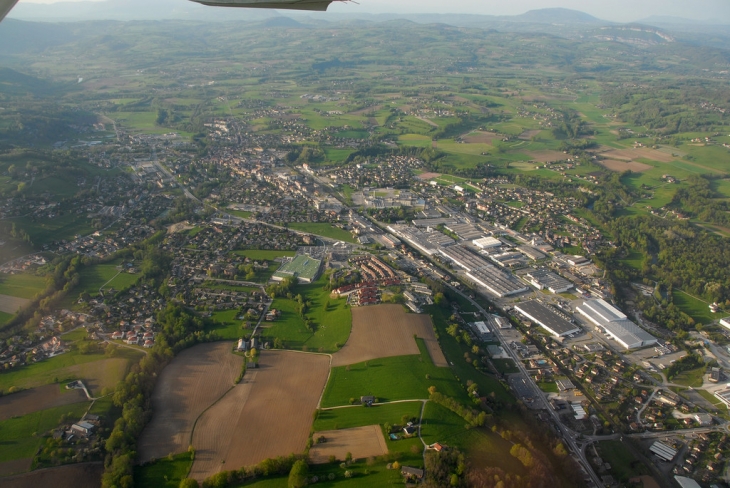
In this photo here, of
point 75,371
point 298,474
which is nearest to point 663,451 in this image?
point 298,474

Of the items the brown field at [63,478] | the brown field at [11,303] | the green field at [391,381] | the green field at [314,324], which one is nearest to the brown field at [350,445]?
the green field at [391,381]

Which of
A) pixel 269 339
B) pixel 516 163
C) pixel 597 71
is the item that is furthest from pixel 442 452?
pixel 597 71

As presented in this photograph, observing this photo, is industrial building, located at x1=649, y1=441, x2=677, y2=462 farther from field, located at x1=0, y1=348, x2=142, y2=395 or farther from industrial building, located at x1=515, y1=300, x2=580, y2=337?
field, located at x1=0, y1=348, x2=142, y2=395

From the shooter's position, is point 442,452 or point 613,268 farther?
point 613,268

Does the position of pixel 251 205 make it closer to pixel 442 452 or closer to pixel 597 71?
pixel 442 452

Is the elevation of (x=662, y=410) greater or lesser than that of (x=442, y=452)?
lesser

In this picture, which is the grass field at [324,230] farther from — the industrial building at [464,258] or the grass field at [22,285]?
the grass field at [22,285]
